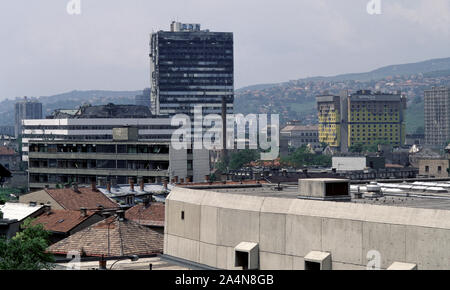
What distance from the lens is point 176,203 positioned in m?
52.8

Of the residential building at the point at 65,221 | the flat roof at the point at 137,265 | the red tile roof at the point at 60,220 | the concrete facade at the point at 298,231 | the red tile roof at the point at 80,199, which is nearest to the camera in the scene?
the concrete facade at the point at 298,231

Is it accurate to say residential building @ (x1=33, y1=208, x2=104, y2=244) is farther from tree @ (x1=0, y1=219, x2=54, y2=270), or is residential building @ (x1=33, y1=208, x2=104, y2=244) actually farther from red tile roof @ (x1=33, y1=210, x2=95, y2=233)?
tree @ (x1=0, y1=219, x2=54, y2=270)

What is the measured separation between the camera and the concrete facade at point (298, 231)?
121 feet

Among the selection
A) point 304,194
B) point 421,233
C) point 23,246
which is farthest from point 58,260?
point 421,233

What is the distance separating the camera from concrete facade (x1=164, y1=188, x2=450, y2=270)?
121 feet

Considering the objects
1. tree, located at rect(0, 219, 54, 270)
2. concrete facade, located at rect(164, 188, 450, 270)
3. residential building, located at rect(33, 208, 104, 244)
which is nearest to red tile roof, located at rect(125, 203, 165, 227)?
residential building, located at rect(33, 208, 104, 244)

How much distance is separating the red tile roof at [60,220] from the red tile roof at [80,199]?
10.5 m

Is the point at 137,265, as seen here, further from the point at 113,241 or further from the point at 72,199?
the point at 72,199

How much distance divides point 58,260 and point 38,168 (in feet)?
270

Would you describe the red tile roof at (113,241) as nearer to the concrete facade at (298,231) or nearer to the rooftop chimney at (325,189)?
the concrete facade at (298,231)

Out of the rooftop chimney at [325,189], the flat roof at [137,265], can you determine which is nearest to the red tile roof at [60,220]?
the flat roof at [137,265]

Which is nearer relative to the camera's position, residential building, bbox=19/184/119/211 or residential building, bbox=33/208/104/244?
residential building, bbox=33/208/104/244

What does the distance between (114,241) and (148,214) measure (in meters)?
17.1
